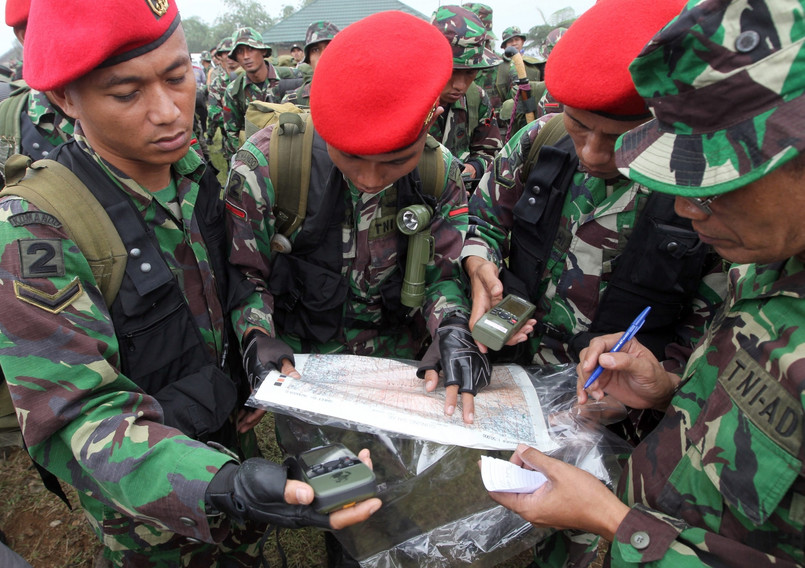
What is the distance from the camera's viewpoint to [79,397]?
1186mm

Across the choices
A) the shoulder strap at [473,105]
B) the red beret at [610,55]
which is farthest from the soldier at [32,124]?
the shoulder strap at [473,105]

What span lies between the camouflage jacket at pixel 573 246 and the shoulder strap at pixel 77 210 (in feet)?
4.42

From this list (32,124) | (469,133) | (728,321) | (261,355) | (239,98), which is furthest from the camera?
(239,98)

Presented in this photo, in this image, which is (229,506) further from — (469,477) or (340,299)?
(340,299)

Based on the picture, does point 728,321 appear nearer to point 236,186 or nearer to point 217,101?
point 236,186

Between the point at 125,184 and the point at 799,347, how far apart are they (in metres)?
1.75

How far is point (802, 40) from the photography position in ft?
2.64

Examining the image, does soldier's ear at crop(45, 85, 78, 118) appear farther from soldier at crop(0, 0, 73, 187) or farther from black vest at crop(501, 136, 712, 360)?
soldier at crop(0, 0, 73, 187)

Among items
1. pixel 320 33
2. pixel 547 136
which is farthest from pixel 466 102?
pixel 547 136

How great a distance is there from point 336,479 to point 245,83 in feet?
27.3

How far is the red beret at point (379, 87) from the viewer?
4.83 feet

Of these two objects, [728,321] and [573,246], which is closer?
[728,321]

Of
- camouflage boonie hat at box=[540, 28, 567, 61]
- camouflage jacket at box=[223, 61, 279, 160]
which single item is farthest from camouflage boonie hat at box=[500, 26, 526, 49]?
camouflage jacket at box=[223, 61, 279, 160]

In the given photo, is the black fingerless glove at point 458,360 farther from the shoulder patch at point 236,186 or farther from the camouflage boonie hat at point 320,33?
the camouflage boonie hat at point 320,33
